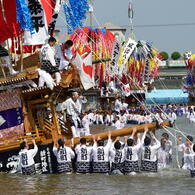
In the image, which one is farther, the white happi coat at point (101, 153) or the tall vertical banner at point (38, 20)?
the tall vertical banner at point (38, 20)

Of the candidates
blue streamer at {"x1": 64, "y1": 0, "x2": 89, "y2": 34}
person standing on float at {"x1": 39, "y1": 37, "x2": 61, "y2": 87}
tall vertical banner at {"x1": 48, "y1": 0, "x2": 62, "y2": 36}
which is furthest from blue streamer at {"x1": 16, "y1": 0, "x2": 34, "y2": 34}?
blue streamer at {"x1": 64, "y1": 0, "x2": 89, "y2": 34}

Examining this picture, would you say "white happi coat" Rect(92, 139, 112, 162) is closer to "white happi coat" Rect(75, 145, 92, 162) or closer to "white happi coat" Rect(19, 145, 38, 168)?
"white happi coat" Rect(75, 145, 92, 162)

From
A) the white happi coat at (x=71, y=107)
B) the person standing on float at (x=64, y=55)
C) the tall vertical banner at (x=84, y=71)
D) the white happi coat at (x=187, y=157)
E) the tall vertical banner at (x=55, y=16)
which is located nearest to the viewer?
the white happi coat at (x=187, y=157)

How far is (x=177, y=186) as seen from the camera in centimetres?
1434

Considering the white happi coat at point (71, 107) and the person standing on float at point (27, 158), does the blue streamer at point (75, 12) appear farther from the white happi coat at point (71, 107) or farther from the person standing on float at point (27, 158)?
the person standing on float at point (27, 158)

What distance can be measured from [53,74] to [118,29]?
92.8m

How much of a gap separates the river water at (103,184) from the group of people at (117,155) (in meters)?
0.24

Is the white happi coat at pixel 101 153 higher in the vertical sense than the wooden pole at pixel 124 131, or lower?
lower

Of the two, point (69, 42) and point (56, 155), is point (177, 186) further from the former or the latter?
point (69, 42)

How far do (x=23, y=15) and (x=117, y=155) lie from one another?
5755mm

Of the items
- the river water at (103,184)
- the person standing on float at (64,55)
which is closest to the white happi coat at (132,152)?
the river water at (103,184)

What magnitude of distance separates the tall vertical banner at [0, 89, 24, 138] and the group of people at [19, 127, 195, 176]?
68.0 inches

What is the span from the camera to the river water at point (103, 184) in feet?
45.8

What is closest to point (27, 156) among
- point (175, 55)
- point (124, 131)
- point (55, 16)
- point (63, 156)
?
point (63, 156)
